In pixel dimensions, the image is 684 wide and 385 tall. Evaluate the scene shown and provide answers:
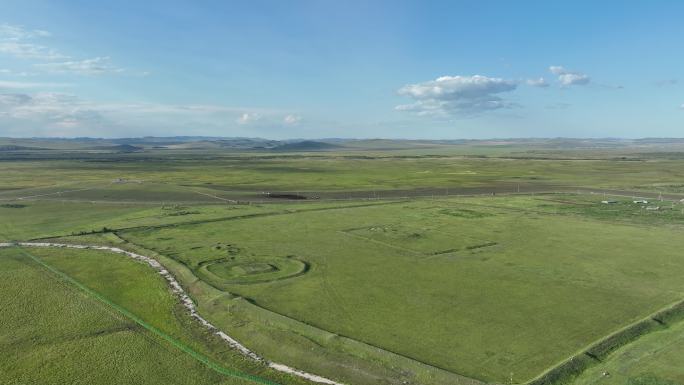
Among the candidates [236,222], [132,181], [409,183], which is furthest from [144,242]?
[409,183]

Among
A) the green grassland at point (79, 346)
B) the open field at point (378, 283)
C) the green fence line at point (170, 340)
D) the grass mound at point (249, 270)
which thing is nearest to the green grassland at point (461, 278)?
the open field at point (378, 283)

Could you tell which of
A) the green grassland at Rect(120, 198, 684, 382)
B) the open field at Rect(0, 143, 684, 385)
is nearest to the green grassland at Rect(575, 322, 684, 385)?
the open field at Rect(0, 143, 684, 385)

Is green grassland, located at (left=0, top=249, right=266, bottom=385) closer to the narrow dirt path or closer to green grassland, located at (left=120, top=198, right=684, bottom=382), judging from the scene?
the narrow dirt path

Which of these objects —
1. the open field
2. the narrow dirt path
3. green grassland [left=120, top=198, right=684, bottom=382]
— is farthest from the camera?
green grassland [left=120, top=198, right=684, bottom=382]

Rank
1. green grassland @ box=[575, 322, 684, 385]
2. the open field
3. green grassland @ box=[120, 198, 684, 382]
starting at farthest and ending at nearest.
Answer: green grassland @ box=[120, 198, 684, 382] → the open field → green grassland @ box=[575, 322, 684, 385]

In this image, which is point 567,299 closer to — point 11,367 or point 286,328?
point 286,328

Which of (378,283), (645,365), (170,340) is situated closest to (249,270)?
(378,283)
